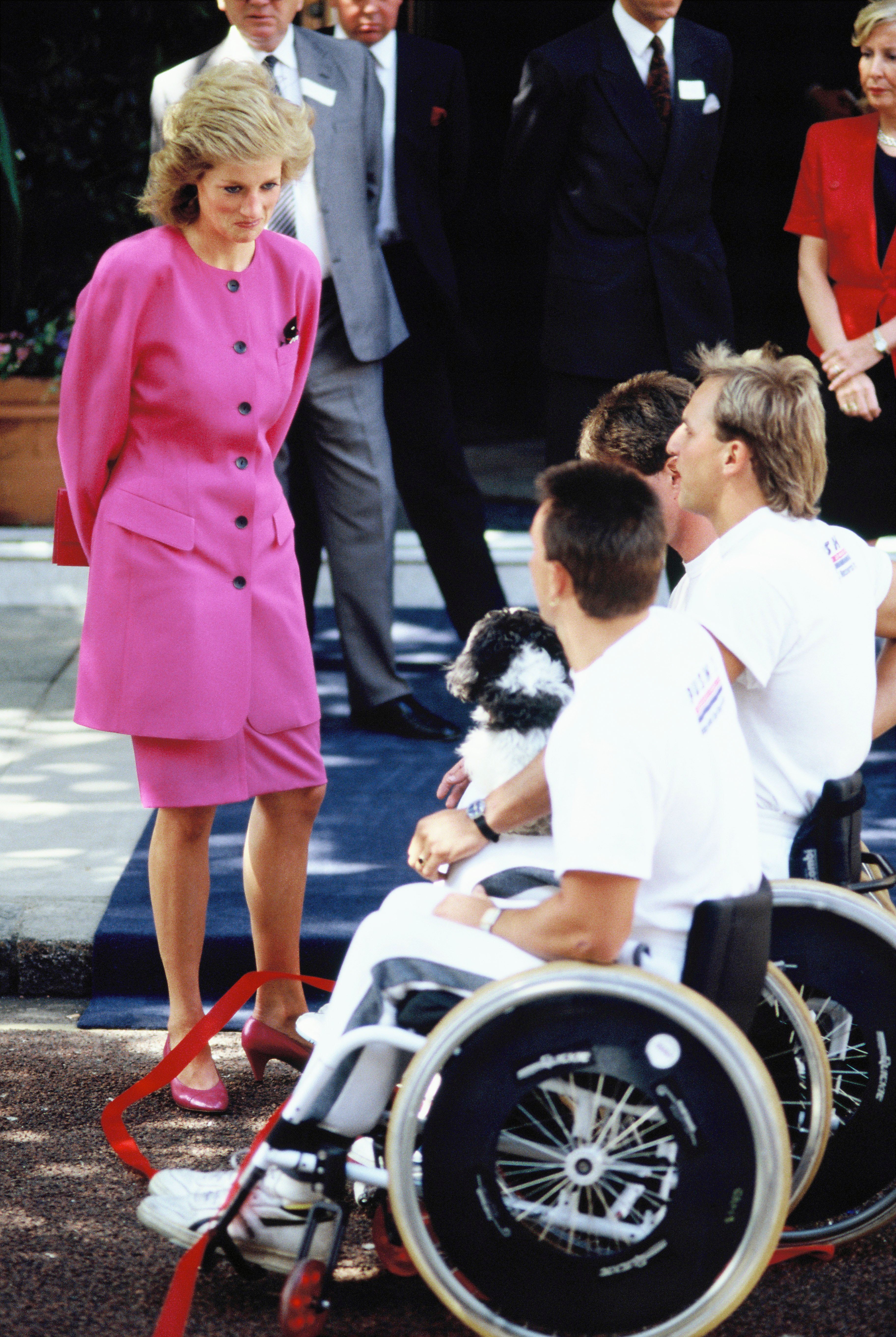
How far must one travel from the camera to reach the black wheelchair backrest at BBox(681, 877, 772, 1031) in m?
2.22

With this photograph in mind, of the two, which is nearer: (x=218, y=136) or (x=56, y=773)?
(x=218, y=136)

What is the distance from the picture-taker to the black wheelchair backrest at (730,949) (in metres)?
2.22

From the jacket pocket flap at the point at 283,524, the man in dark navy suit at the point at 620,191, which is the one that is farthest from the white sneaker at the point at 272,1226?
the man in dark navy suit at the point at 620,191

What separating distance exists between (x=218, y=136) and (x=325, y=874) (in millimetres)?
1839

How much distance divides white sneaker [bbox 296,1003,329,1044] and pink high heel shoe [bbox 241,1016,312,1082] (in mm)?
229

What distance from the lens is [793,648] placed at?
102 inches

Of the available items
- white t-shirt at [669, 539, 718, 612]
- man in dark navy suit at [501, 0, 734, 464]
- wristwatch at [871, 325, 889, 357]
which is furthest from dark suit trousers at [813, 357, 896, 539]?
white t-shirt at [669, 539, 718, 612]

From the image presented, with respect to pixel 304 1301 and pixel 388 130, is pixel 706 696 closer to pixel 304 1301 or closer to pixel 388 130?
pixel 304 1301

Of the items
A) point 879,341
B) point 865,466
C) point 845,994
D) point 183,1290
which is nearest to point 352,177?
point 879,341

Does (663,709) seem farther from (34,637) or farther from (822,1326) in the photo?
(34,637)

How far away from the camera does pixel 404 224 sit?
496cm

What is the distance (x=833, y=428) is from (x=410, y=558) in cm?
214

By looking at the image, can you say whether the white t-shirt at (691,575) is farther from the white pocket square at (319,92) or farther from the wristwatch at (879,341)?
the white pocket square at (319,92)

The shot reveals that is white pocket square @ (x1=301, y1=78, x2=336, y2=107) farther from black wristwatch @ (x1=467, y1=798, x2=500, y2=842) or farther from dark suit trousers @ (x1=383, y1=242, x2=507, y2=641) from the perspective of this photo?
black wristwatch @ (x1=467, y1=798, x2=500, y2=842)
